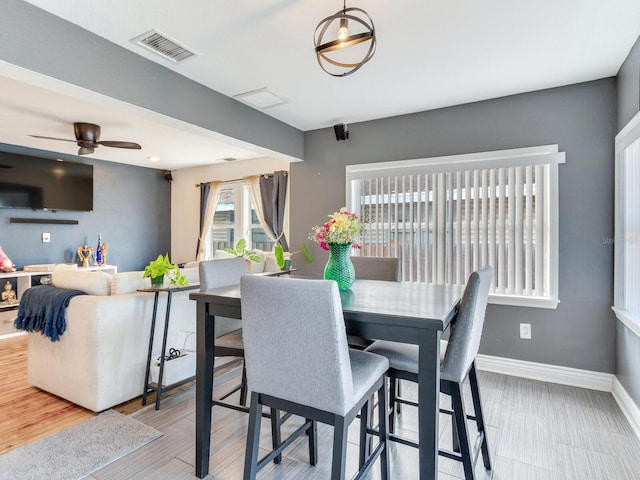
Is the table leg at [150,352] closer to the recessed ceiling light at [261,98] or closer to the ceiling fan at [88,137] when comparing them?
the recessed ceiling light at [261,98]

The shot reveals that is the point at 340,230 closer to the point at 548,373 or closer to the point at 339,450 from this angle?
the point at 339,450

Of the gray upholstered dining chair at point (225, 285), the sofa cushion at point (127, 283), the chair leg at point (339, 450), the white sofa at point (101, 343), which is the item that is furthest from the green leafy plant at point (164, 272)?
the chair leg at point (339, 450)

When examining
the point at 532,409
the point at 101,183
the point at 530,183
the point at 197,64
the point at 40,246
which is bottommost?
the point at 532,409

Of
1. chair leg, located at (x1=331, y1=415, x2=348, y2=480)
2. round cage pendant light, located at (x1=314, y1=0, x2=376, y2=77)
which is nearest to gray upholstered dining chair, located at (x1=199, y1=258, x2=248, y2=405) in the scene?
chair leg, located at (x1=331, y1=415, x2=348, y2=480)

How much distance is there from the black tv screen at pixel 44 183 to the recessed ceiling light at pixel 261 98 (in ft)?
11.7

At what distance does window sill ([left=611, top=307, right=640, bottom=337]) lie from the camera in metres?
2.15

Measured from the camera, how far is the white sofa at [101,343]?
2398 mm

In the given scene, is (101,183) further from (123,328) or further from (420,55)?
(420,55)

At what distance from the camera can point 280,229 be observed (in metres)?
5.18

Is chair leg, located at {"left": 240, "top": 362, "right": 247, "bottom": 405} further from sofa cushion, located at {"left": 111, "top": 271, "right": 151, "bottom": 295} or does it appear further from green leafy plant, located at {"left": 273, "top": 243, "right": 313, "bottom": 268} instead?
green leafy plant, located at {"left": 273, "top": 243, "right": 313, "bottom": 268}

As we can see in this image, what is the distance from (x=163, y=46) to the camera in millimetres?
2316

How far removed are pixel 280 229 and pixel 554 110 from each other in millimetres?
→ 3499

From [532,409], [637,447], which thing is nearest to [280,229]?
[532,409]

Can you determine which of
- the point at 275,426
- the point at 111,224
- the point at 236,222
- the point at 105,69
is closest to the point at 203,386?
the point at 275,426
